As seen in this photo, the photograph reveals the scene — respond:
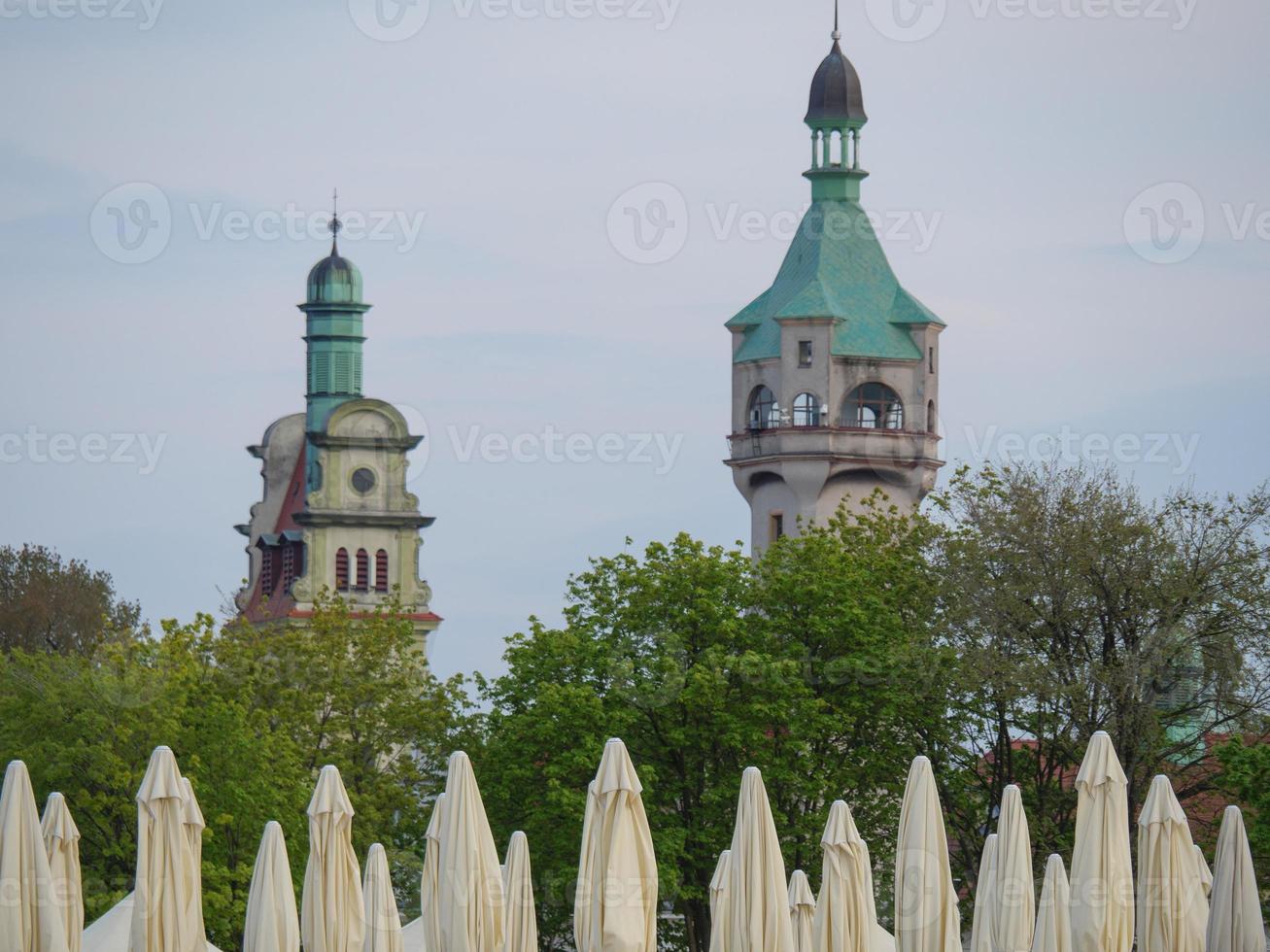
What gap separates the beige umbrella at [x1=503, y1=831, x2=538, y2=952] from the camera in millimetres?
34312

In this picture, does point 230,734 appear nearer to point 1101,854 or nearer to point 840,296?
point 1101,854

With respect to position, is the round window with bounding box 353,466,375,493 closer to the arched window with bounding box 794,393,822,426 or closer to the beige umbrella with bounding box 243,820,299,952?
the arched window with bounding box 794,393,822,426

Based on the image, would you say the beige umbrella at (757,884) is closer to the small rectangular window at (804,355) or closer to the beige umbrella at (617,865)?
the beige umbrella at (617,865)

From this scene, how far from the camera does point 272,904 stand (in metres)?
34.0

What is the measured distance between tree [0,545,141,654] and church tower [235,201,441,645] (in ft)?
127

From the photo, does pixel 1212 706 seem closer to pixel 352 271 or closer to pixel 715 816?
pixel 715 816

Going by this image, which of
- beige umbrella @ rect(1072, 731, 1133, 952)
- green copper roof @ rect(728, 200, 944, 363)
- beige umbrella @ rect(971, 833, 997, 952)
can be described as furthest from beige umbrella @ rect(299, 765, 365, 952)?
green copper roof @ rect(728, 200, 944, 363)

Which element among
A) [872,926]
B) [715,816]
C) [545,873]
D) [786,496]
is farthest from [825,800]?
[786,496]

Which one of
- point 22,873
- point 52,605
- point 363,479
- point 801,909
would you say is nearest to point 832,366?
point 52,605

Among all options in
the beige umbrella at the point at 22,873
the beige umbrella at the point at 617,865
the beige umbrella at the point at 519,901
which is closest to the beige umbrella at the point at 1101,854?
the beige umbrella at the point at 617,865

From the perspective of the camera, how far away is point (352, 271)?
143m

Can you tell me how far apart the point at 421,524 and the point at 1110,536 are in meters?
88.9

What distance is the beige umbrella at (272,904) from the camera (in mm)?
33969

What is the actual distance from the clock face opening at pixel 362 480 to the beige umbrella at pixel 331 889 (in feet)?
349
